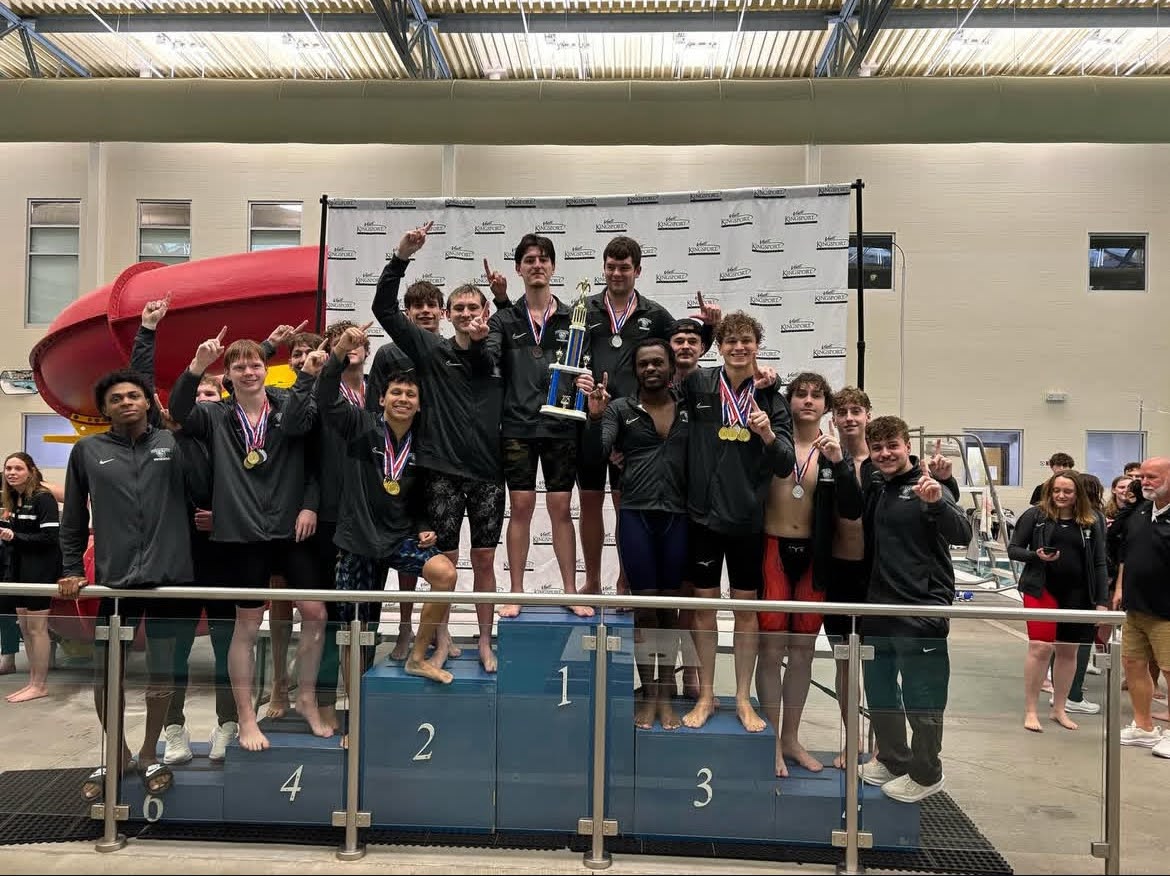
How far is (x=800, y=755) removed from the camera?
3.46 metres

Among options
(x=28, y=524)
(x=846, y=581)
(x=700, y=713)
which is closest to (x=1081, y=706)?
(x=846, y=581)

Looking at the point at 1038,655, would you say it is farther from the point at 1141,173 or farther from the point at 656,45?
the point at 1141,173

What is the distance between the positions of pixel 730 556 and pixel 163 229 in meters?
13.4

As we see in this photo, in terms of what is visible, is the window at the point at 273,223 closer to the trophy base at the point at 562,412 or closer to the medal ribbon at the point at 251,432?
the medal ribbon at the point at 251,432

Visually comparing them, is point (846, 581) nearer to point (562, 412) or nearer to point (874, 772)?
point (874, 772)

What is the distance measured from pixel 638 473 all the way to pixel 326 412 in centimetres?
143

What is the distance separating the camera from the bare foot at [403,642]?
11.8 ft

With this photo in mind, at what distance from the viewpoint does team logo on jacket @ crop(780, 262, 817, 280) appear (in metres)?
5.89

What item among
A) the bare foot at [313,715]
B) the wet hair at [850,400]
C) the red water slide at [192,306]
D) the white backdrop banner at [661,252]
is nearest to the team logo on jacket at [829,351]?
the white backdrop banner at [661,252]

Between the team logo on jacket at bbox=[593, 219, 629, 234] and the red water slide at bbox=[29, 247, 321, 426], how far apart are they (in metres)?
2.39

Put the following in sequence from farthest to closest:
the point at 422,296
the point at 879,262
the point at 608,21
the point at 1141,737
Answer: the point at 879,262
the point at 608,21
the point at 1141,737
the point at 422,296

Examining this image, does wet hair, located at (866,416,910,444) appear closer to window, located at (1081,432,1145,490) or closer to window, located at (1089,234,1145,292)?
window, located at (1081,432,1145,490)

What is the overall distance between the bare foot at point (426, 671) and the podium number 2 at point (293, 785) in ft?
1.98


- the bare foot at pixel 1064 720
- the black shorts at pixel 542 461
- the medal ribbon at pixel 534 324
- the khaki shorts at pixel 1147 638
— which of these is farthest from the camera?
the khaki shorts at pixel 1147 638
